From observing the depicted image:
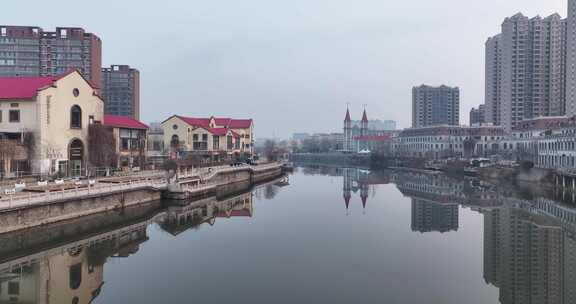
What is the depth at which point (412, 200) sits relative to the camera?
34219mm

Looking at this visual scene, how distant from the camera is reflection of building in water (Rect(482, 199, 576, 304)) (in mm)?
13020

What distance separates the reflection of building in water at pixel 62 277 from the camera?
11.9 meters

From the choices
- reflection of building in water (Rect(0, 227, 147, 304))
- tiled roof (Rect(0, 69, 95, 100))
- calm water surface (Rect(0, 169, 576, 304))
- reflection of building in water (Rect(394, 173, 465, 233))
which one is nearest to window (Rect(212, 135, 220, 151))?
reflection of building in water (Rect(394, 173, 465, 233))

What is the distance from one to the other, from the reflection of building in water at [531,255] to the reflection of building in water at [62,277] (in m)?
12.2

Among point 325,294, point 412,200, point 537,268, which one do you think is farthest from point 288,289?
point 412,200

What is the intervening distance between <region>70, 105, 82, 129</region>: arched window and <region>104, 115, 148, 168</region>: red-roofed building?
2.84 metres

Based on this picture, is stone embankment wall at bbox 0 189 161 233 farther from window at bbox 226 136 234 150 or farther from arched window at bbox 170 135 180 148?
window at bbox 226 136 234 150

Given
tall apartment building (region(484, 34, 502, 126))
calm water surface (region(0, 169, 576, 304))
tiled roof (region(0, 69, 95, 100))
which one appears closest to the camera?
calm water surface (region(0, 169, 576, 304))

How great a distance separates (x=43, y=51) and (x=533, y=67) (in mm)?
80575

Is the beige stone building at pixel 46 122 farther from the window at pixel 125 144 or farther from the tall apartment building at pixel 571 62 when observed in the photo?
the tall apartment building at pixel 571 62

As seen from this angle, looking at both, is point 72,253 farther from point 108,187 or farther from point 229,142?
point 229,142

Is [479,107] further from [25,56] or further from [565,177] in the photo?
[25,56]

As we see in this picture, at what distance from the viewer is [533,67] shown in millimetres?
79500

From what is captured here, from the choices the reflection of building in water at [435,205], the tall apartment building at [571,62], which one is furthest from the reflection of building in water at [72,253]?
the tall apartment building at [571,62]
